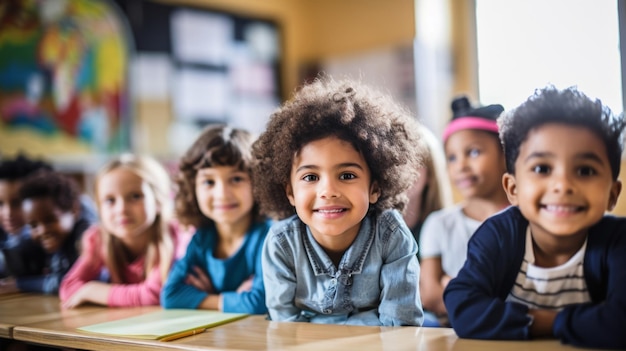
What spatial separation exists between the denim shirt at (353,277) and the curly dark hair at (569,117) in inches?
12.7

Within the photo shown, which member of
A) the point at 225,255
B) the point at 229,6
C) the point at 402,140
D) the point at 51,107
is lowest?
the point at 225,255

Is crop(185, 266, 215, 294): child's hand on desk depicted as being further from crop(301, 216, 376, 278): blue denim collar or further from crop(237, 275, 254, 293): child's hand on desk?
crop(301, 216, 376, 278): blue denim collar

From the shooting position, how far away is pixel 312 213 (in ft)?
4.64

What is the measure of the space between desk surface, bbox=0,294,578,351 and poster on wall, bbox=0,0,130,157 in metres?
3.39

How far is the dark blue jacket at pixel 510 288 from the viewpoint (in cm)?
111

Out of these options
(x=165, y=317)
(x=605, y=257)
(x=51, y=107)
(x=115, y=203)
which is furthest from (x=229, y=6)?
(x=605, y=257)

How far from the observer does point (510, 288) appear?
4.12ft

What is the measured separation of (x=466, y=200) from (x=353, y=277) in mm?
439

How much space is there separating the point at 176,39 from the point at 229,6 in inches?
28.4

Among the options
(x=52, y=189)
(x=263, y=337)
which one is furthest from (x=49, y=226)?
(x=263, y=337)

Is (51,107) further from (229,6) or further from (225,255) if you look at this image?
(225,255)

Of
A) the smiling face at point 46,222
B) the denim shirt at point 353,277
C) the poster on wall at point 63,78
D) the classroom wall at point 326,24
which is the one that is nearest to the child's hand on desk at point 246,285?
the denim shirt at point 353,277

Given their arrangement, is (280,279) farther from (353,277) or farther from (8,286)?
(8,286)

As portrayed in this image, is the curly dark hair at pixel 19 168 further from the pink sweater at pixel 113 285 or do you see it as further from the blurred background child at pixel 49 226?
the pink sweater at pixel 113 285
